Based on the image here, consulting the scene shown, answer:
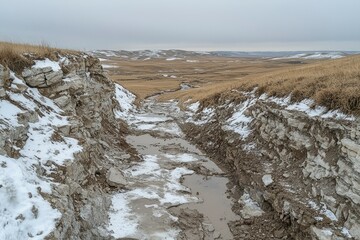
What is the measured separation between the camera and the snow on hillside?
30.9 ft

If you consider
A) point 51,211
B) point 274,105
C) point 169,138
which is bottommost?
point 169,138

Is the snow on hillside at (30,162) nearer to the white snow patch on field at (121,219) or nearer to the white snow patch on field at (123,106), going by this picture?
the white snow patch on field at (121,219)

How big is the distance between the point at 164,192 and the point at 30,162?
7648 mm

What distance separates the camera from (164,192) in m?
17.4

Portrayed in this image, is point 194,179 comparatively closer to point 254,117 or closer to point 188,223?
point 188,223

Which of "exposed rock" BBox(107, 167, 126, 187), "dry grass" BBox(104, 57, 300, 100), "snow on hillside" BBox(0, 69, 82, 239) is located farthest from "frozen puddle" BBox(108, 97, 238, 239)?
"dry grass" BBox(104, 57, 300, 100)

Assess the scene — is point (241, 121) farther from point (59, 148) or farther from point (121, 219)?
point (59, 148)

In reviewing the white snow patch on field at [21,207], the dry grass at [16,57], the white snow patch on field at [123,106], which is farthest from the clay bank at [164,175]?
the white snow patch on field at [123,106]

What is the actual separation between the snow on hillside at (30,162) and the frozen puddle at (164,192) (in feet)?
12.4

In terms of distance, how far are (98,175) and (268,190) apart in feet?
29.1

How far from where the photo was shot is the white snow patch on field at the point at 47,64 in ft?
55.9

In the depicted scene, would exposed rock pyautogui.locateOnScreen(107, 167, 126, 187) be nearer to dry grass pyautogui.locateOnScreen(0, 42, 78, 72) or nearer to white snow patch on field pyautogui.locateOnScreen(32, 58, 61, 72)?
white snow patch on field pyautogui.locateOnScreen(32, 58, 61, 72)

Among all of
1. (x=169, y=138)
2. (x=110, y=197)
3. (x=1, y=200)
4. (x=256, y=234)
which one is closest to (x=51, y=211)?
(x=1, y=200)

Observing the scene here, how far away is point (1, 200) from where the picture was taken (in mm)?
9523
